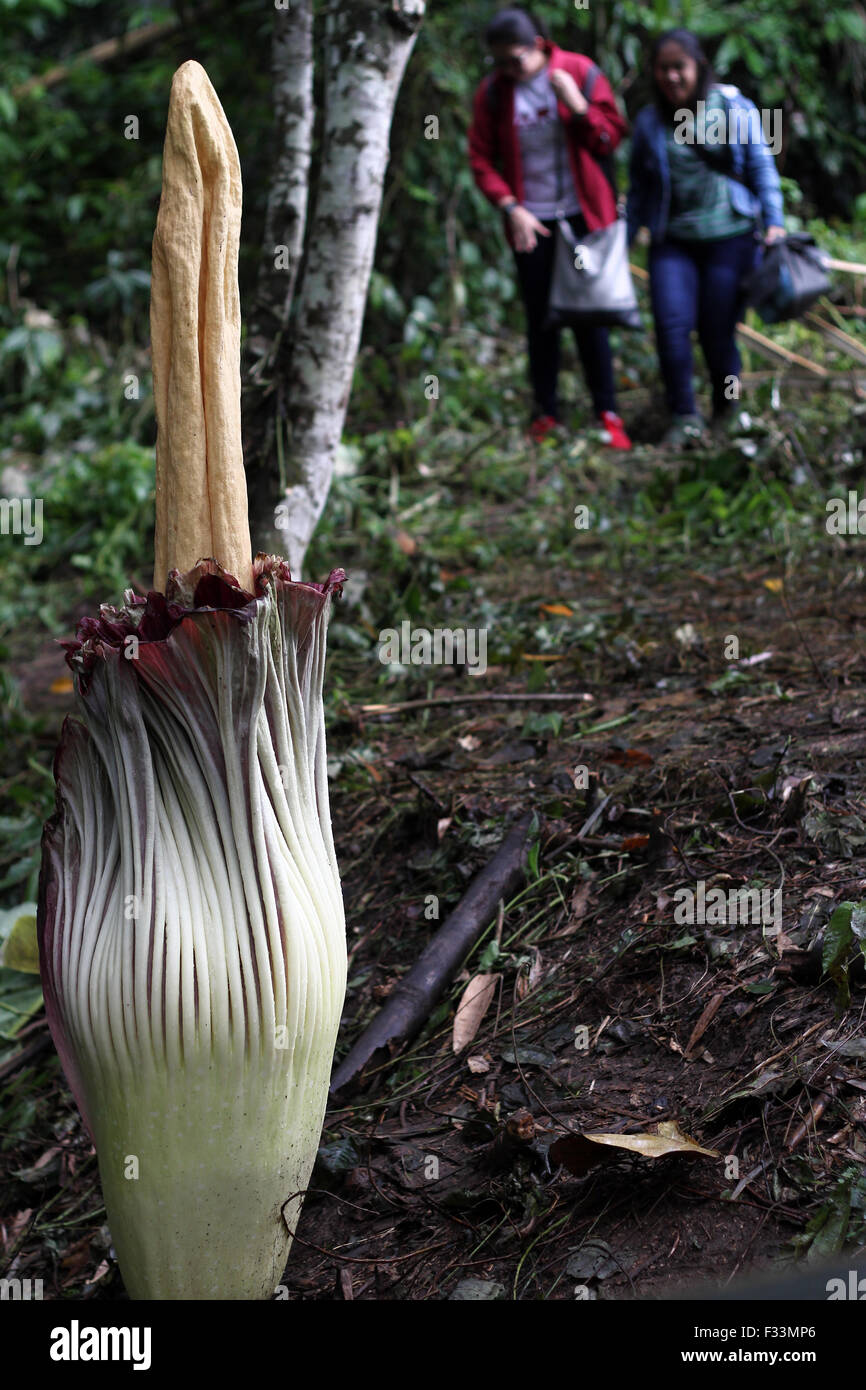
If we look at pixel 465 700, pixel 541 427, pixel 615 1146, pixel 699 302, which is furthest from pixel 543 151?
pixel 615 1146

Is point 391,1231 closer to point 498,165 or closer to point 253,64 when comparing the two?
point 498,165

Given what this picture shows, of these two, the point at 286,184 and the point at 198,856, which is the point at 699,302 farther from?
the point at 198,856

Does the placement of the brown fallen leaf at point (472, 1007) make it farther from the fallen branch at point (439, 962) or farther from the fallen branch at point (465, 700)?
the fallen branch at point (465, 700)

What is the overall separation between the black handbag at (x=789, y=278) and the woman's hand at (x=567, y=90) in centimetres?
117

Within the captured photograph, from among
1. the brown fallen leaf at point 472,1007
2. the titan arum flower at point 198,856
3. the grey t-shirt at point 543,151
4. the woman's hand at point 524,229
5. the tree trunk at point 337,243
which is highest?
the grey t-shirt at point 543,151

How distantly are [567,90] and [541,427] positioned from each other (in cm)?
161

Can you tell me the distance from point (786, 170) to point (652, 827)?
9.07m

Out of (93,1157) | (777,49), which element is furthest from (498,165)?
(93,1157)

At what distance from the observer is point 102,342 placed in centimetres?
812

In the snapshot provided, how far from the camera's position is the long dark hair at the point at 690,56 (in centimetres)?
540

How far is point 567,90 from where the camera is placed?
5633 millimetres

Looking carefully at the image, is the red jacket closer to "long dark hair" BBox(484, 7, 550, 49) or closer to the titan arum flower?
"long dark hair" BBox(484, 7, 550, 49)

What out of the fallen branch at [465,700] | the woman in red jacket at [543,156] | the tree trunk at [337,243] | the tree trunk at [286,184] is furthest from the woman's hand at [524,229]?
the fallen branch at [465,700]

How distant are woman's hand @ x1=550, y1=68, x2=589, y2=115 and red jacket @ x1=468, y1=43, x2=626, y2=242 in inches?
Answer: 1.6
